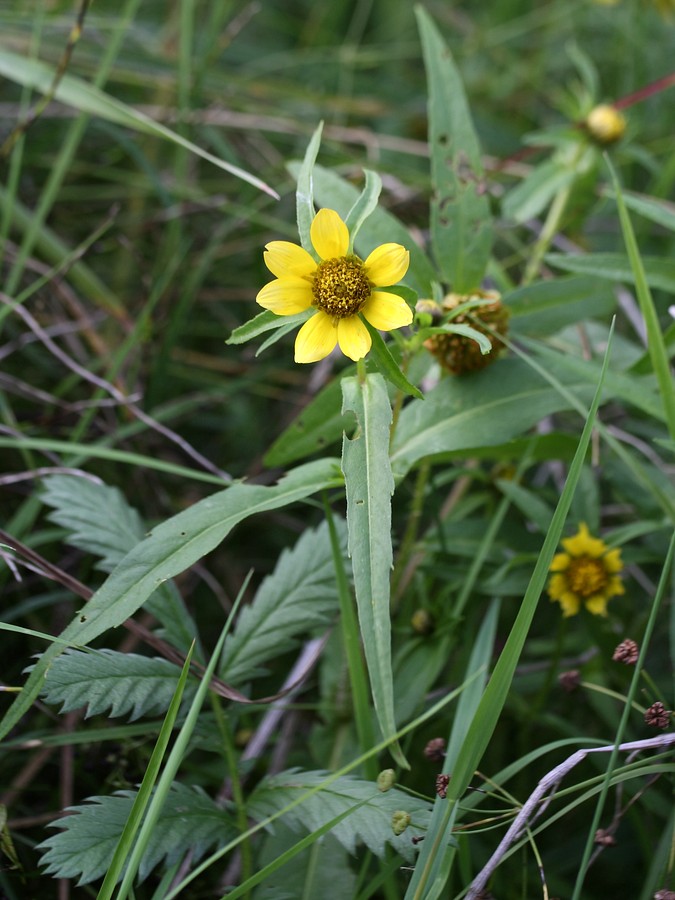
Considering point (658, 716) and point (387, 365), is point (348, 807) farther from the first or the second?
point (387, 365)

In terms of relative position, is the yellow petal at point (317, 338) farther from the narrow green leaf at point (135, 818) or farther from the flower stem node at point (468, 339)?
the narrow green leaf at point (135, 818)

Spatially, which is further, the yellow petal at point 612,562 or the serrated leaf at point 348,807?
the yellow petal at point 612,562

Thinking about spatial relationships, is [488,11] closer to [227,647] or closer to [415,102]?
[415,102]

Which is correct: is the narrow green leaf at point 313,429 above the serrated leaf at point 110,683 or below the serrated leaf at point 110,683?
above

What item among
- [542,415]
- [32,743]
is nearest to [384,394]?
[542,415]

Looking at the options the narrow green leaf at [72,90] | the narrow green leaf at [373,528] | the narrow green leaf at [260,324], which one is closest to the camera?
the narrow green leaf at [373,528]

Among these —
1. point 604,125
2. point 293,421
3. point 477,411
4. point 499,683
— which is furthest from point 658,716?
point 604,125

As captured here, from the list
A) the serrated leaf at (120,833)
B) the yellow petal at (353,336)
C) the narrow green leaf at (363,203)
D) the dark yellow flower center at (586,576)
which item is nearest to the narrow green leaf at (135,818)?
the serrated leaf at (120,833)
